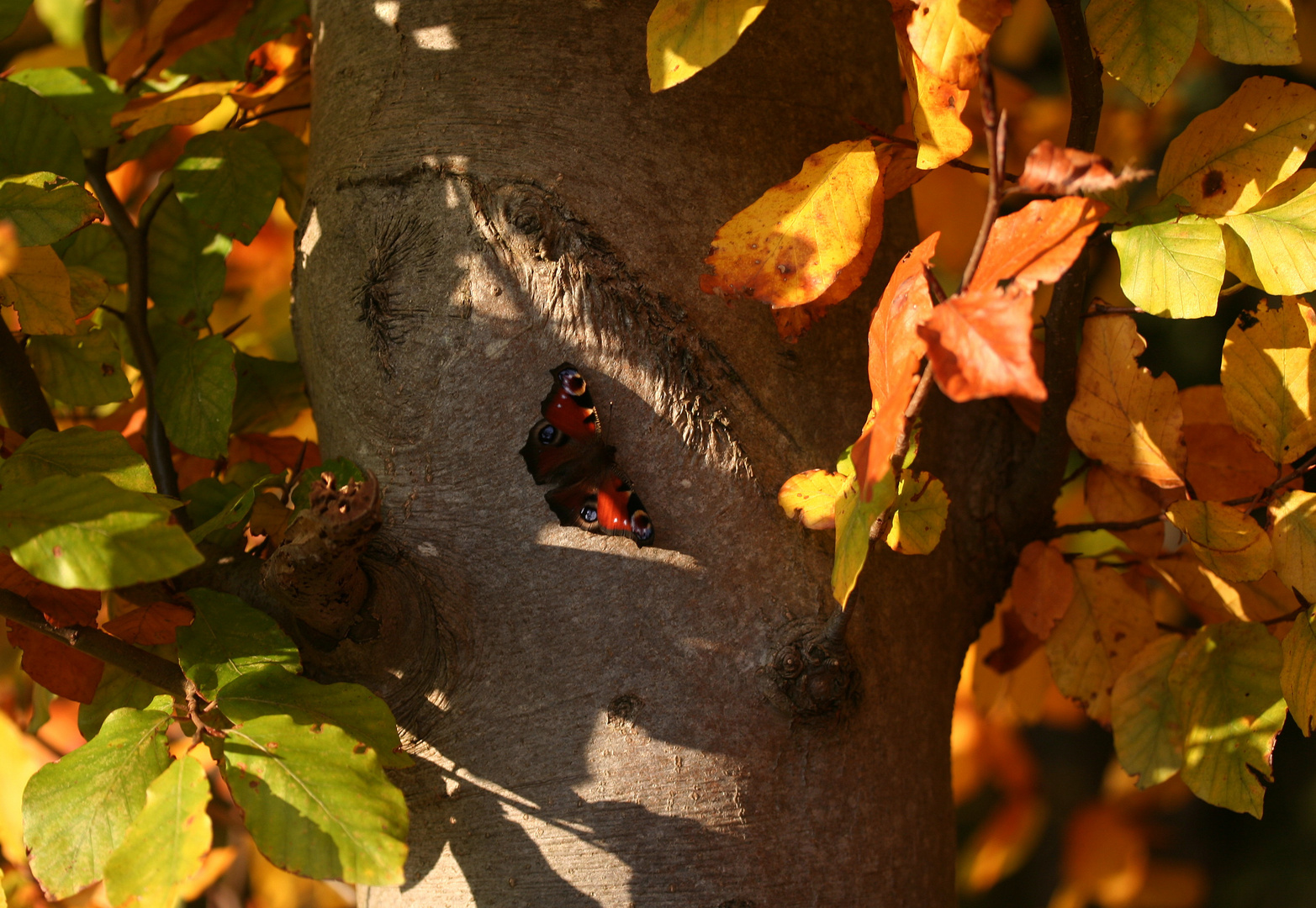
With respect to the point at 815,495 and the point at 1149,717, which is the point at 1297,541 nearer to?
the point at 1149,717

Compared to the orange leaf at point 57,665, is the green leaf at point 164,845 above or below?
above

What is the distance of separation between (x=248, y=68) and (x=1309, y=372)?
934 millimetres

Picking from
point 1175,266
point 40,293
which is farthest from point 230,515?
point 1175,266

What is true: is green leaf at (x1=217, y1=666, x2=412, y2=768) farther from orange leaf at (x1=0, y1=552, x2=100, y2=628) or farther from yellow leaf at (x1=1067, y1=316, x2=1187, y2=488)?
yellow leaf at (x1=1067, y1=316, x2=1187, y2=488)

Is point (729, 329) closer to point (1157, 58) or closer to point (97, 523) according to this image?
point (1157, 58)

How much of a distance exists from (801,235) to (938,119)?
0.11 m

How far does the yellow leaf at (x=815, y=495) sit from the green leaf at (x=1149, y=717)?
33 cm

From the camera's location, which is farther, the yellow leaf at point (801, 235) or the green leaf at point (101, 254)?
the green leaf at point (101, 254)

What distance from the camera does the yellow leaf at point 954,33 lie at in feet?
1.71

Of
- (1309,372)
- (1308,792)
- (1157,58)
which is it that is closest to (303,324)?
(1157,58)

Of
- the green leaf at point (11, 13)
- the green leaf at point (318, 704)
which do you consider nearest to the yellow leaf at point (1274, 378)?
the green leaf at point (318, 704)

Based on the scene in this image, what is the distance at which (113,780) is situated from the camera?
571mm

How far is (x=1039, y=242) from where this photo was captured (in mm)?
458

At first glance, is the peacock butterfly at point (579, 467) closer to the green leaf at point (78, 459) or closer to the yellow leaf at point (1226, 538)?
the green leaf at point (78, 459)
